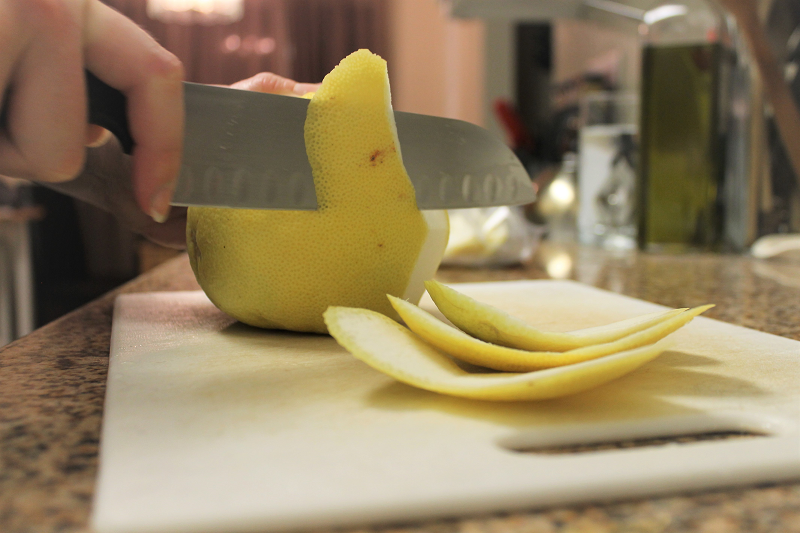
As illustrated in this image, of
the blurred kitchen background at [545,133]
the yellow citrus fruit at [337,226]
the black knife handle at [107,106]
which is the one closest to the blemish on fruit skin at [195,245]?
the yellow citrus fruit at [337,226]

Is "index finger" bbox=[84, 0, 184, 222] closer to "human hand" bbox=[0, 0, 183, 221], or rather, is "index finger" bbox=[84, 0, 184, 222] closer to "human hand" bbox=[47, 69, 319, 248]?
"human hand" bbox=[0, 0, 183, 221]

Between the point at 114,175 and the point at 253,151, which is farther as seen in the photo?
the point at 114,175

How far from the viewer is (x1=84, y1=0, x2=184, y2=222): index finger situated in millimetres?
514

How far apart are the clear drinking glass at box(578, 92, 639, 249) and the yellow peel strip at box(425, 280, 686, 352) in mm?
1096

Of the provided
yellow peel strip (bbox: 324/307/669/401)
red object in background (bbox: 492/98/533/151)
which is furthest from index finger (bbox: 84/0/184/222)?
red object in background (bbox: 492/98/533/151)

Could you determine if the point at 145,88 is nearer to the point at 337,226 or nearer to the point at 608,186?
the point at 337,226

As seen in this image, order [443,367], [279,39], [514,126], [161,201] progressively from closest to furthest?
1. [443,367]
2. [161,201]
3. [514,126]
4. [279,39]

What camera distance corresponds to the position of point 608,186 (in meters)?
1.64

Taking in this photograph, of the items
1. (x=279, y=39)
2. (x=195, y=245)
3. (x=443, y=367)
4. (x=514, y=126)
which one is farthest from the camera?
(x=279, y=39)

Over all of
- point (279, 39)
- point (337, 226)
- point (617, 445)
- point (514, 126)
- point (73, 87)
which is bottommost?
point (617, 445)

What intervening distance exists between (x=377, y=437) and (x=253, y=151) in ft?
1.16

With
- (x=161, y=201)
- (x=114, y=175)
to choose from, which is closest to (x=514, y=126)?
(x=114, y=175)

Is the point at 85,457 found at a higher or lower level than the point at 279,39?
lower

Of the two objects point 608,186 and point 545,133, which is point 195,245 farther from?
point 545,133
